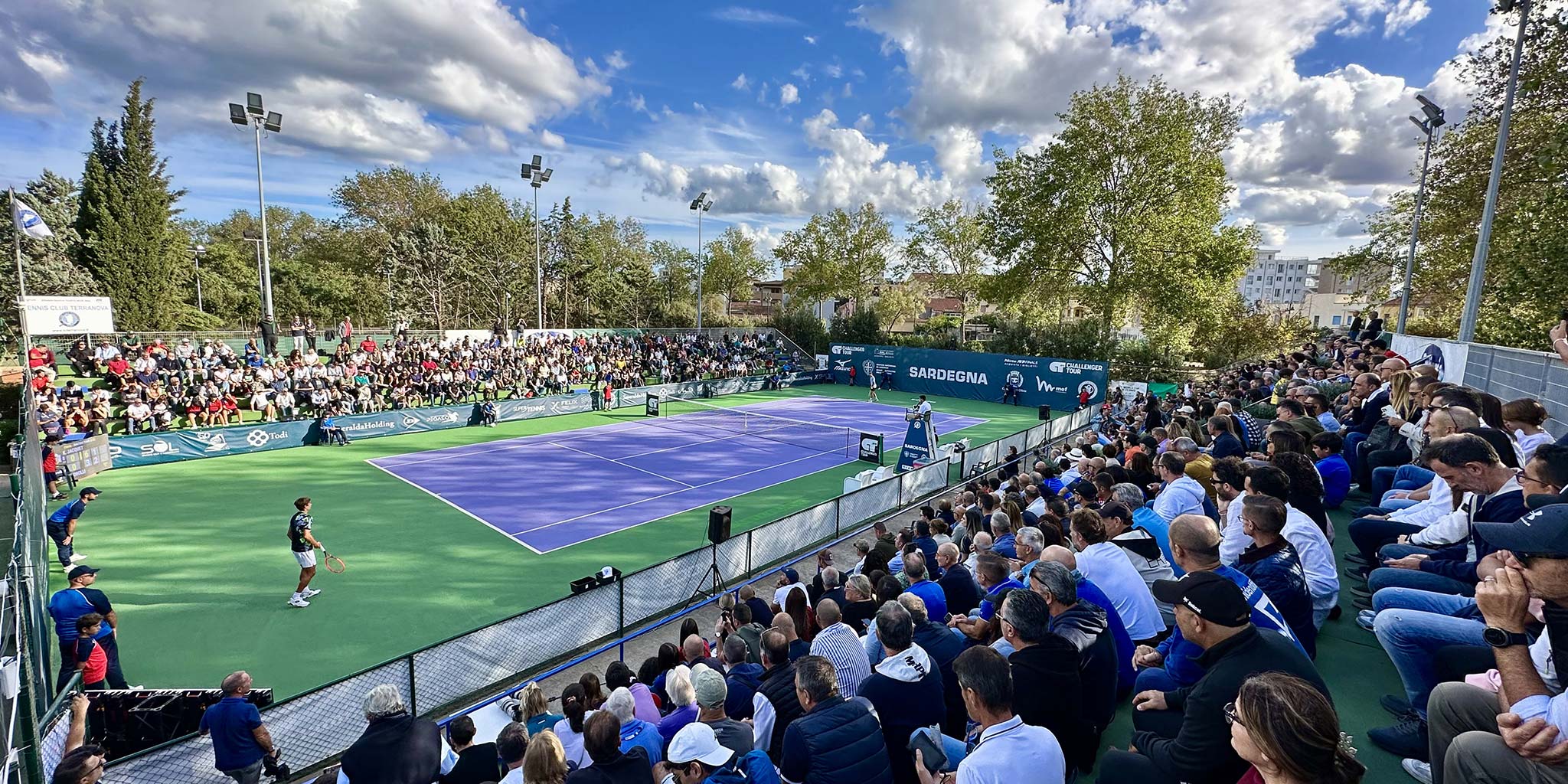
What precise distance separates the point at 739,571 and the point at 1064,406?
29.0 m

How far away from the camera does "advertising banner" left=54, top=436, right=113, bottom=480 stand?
683 inches

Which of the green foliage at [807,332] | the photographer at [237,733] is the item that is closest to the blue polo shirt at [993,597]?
the photographer at [237,733]

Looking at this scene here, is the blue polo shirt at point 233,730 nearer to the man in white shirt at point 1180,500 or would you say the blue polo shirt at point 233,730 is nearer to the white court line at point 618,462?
the man in white shirt at point 1180,500

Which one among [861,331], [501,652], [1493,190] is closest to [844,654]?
[501,652]

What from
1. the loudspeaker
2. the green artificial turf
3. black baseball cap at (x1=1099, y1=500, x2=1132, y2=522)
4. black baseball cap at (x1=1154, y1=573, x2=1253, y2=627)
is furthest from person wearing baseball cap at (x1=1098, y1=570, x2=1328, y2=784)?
the green artificial turf

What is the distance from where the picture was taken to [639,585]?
33.5 ft

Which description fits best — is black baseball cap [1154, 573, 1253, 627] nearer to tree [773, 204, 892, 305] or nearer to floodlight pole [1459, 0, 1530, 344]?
floodlight pole [1459, 0, 1530, 344]

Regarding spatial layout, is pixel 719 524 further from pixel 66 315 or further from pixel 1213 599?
pixel 66 315

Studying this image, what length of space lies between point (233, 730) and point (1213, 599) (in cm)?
797

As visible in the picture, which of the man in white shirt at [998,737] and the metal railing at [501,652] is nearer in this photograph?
the man in white shirt at [998,737]

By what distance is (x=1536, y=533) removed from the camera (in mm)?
2889

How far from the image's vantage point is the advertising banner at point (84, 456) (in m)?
17.4

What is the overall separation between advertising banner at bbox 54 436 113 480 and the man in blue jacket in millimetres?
26222

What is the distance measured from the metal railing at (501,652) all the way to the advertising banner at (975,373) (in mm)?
24076
